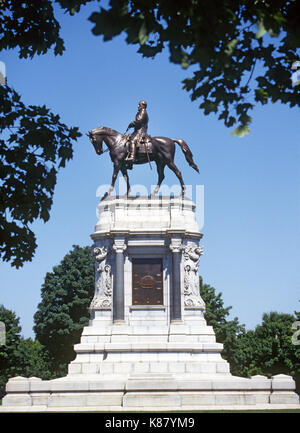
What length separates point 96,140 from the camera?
2964cm

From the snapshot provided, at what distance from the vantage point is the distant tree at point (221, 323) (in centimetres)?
5200

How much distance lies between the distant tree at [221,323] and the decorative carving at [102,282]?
83.0 ft

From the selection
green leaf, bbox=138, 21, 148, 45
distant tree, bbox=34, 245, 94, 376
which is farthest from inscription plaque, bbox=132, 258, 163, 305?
distant tree, bbox=34, 245, 94, 376

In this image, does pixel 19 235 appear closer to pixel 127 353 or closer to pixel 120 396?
pixel 120 396

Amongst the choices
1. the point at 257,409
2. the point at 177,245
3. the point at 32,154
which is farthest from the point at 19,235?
the point at 177,245

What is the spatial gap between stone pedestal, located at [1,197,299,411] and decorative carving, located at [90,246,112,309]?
0.05 meters

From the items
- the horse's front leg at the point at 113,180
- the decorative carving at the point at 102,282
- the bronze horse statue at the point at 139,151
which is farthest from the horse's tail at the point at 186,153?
the decorative carving at the point at 102,282

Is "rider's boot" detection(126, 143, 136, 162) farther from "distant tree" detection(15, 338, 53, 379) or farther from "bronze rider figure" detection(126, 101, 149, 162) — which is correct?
"distant tree" detection(15, 338, 53, 379)

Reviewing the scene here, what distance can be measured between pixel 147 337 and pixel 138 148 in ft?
29.6

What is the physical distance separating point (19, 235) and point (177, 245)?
13221 mm

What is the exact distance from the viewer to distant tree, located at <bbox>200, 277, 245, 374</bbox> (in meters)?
52.0

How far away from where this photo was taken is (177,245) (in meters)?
27.3

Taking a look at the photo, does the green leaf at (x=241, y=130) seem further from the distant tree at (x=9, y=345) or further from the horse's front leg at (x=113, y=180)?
the distant tree at (x=9, y=345)

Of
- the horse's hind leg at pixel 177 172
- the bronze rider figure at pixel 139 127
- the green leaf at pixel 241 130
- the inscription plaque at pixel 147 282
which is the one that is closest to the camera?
the green leaf at pixel 241 130
